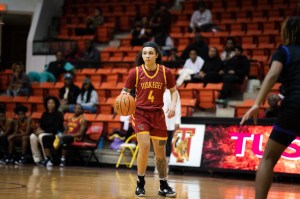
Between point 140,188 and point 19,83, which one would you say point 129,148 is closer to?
point 19,83

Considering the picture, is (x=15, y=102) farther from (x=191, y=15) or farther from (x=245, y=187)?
(x=245, y=187)

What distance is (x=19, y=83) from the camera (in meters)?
16.6

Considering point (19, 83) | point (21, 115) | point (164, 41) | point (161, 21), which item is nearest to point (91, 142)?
point (21, 115)

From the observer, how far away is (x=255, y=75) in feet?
48.5

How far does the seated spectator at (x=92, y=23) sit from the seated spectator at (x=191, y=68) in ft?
16.8

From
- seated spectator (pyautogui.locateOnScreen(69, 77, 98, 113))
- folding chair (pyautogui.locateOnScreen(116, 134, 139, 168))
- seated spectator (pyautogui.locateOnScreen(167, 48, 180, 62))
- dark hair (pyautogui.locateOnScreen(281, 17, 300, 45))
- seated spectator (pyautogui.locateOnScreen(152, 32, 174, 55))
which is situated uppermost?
seated spectator (pyautogui.locateOnScreen(152, 32, 174, 55))

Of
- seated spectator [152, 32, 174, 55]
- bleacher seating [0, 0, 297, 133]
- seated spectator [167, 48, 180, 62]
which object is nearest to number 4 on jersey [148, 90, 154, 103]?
bleacher seating [0, 0, 297, 133]

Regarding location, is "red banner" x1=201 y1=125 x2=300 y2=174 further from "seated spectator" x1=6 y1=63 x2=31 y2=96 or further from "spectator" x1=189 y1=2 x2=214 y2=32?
"seated spectator" x1=6 y1=63 x2=31 y2=96

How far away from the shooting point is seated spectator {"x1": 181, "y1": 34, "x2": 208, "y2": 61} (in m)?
15.2

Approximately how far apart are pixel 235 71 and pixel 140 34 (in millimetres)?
4562

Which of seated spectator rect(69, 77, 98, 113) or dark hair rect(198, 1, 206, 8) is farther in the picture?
dark hair rect(198, 1, 206, 8)

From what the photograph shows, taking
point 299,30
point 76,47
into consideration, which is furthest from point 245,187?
point 76,47

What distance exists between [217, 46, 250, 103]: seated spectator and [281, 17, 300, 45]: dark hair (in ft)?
28.6

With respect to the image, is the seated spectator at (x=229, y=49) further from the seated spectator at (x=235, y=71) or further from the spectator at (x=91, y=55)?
the spectator at (x=91, y=55)
